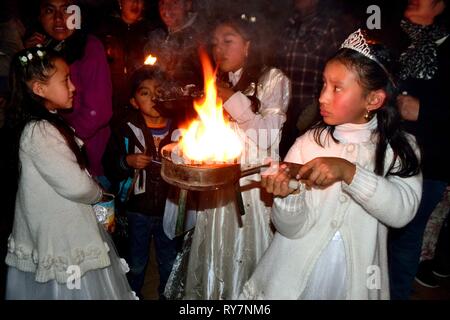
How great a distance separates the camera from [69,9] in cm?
364

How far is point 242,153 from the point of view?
3098mm

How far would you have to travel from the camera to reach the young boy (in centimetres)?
341

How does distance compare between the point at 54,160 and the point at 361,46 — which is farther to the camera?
the point at 54,160

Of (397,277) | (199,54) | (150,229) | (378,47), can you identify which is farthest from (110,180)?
(397,277)

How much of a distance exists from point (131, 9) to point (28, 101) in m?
2.27

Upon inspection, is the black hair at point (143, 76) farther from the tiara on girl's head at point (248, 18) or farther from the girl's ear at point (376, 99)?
the girl's ear at point (376, 99)

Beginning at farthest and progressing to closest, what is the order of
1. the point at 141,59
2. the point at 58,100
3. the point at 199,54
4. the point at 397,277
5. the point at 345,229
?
1. the point at 141,59
2. the point at 199,54
3. the point at 397,277
4. the point at 58,100
5. the point at 345,229

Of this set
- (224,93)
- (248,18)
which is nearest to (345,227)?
(224,93)

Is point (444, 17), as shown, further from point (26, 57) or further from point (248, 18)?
point (26, 57)

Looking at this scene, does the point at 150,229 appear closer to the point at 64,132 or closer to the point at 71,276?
the point at 71,276

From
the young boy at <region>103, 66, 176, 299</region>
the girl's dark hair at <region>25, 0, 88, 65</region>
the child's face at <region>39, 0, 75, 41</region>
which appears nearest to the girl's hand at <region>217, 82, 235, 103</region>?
the young boy at <region>103, 66, 176, 299</region>

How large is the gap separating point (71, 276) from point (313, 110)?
2.94 m

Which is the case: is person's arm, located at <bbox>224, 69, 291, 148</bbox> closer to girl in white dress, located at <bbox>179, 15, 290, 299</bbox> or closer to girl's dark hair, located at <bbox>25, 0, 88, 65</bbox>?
girl in white dress, located at <bbox>179, 15, 290, 299</bbox>
